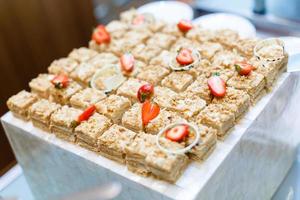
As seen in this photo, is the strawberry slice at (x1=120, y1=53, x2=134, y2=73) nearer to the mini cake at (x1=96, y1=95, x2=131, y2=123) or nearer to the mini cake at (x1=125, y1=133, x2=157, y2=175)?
the mini cake at (x1=96, y1=95, x2=131, y2=123)

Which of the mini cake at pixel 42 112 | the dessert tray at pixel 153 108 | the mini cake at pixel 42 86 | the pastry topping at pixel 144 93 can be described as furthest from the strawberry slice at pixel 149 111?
the mini cake at pixel 42 86

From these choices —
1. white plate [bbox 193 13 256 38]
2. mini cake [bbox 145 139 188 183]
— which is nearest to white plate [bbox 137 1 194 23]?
white plate [bbox 193 13 256 38]

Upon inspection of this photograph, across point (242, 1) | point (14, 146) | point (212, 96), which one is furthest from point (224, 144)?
point (242, 1)

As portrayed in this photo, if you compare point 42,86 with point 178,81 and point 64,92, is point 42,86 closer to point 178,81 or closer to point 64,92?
point 64,92

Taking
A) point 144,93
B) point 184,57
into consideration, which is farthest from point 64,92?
point 184,57

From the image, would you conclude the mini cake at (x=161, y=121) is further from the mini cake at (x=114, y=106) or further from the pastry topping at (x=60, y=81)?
the pastry topping at (x=60, y=81)

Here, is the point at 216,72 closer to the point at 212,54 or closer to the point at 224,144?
the point at 212,54
